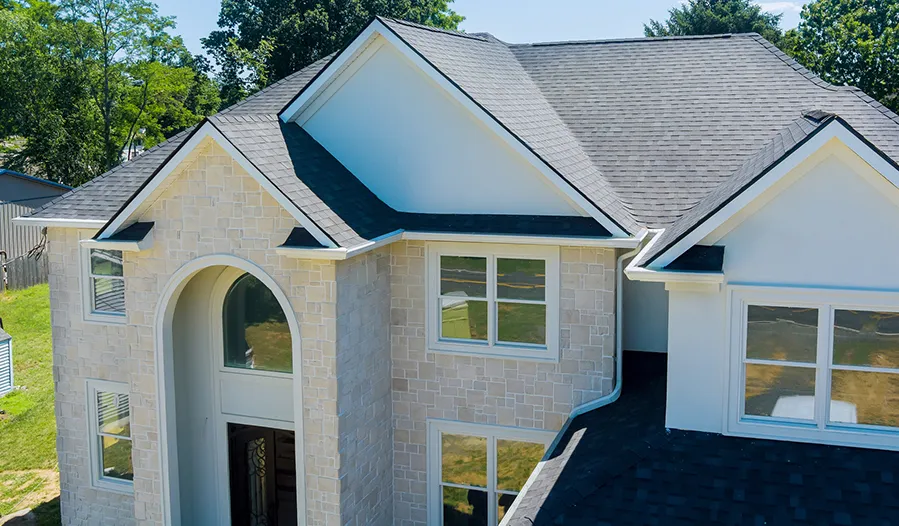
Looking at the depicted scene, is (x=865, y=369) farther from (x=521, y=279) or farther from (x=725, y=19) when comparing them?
(x=725, y=19)

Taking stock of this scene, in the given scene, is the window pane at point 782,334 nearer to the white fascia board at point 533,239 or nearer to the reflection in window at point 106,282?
the white fascia board at point 533,239

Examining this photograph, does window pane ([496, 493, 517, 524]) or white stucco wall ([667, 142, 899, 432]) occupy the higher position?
white stucco wall ([667, 142, 899, 432])

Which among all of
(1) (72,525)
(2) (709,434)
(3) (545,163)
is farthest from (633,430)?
(1) (72,525)

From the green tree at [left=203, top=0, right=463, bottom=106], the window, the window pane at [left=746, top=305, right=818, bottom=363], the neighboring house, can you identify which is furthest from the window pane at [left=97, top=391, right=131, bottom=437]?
the green tree at [left=203, top=0, right=463, bottom=106]

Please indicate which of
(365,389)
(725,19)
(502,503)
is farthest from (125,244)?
(725,19)

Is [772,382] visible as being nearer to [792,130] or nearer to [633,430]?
[633,430]

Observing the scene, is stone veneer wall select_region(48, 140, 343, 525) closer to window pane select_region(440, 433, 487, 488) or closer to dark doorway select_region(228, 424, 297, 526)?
dark doorway select_region(228, 424, 297, 526)
